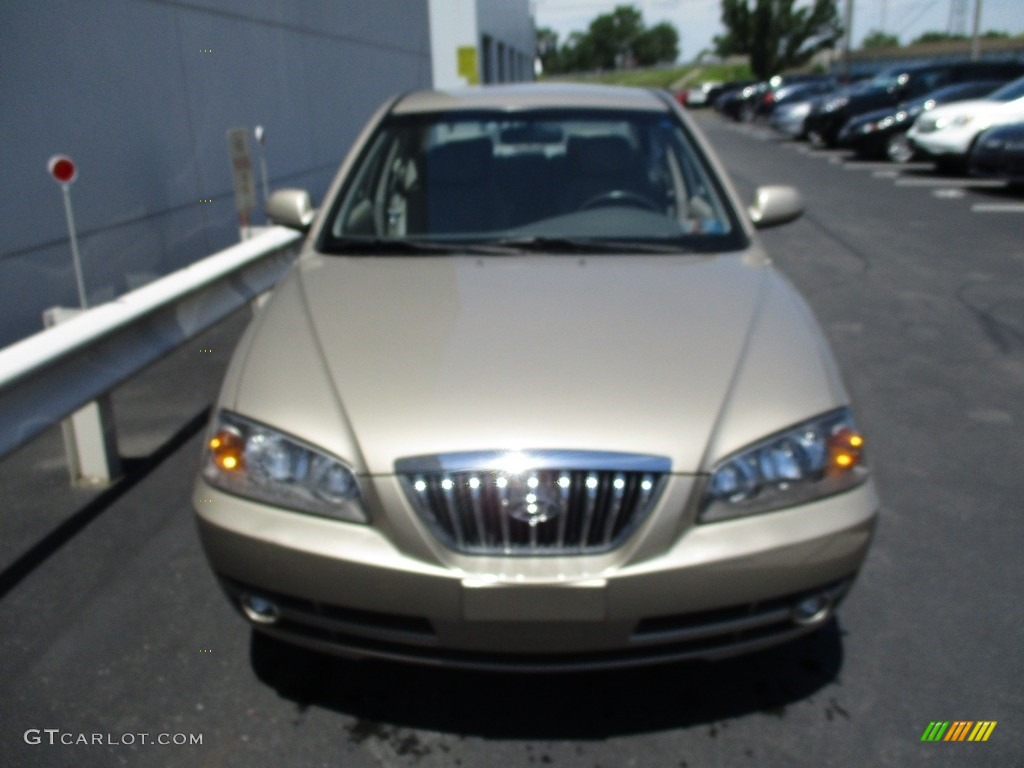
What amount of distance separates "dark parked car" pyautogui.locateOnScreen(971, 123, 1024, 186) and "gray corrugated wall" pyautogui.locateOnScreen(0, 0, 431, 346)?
9448 mm

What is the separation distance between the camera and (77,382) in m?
3.88

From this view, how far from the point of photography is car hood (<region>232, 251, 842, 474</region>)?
2398 mm

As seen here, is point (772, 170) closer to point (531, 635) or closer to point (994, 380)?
point (994, 380)

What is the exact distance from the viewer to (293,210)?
165 inches

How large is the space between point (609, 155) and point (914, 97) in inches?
877

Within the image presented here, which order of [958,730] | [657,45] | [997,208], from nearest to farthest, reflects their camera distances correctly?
[958,730] < [997,208] < [657,45]

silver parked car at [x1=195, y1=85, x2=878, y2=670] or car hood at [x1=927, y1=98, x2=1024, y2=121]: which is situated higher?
car hood at [x1=927, y1=98, x2=1024, y2=121]

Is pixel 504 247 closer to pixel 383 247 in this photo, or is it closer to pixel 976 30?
pixel 383 247

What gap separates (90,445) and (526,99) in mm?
2431

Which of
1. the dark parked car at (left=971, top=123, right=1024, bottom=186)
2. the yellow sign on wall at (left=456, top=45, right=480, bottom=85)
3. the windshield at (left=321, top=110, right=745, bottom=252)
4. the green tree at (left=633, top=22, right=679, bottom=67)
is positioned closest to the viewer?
the windshield at (left=321, top=110, right=745, bottom=252)

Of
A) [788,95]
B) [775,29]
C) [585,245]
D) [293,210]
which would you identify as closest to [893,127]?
[788,95]

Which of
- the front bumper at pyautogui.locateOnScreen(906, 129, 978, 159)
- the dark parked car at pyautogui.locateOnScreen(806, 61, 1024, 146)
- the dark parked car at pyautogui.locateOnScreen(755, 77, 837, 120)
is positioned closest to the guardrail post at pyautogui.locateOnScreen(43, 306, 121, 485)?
the front bumper at pyautogui.locateOnScreen(906, 129, 978, 159)

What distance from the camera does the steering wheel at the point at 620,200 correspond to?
3.86 metres

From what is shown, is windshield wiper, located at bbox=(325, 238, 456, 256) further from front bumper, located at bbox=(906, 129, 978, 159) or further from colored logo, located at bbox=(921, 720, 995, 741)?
front bumper, located at bbox=(906, 129, 978, 159)
